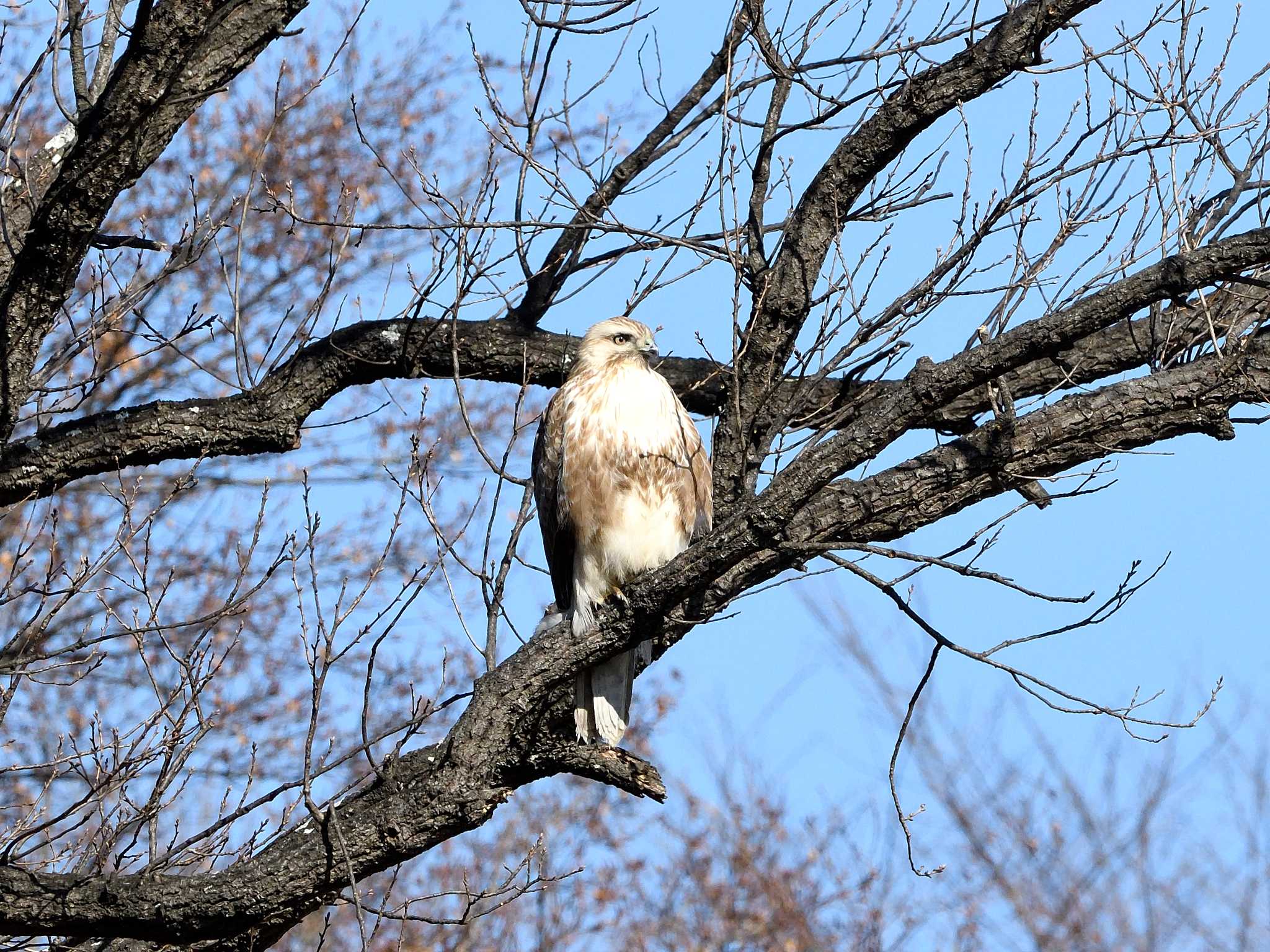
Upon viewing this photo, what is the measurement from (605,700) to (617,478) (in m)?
0.71

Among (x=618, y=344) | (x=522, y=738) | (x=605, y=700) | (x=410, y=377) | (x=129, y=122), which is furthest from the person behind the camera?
(x=410, y=377)

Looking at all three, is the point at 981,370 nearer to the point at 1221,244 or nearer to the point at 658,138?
the point at 1221,244

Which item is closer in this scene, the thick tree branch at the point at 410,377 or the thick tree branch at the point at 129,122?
the thick tree branch at the point at 129,122

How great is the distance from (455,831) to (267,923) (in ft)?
1.79

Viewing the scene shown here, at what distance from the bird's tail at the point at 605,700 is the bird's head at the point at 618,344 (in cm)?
103

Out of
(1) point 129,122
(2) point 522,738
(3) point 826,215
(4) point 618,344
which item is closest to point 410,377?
(4) point 618,344

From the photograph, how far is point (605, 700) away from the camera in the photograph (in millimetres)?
4355

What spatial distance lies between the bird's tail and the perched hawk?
6 centimetres

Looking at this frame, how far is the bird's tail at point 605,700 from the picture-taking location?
4316 mm

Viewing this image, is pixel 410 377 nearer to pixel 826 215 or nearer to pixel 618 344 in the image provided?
pixel 618 344

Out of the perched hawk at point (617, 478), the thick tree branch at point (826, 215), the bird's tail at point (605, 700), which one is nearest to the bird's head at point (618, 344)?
the perched hawk at point (617, 478)

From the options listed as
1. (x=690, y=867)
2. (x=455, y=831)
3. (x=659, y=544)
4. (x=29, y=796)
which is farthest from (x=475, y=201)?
(x=690, y=867)

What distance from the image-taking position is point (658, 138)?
5.58 meters

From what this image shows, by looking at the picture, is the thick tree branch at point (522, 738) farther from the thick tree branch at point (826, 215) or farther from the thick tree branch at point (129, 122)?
the thick tree branch at point (129, 122)
